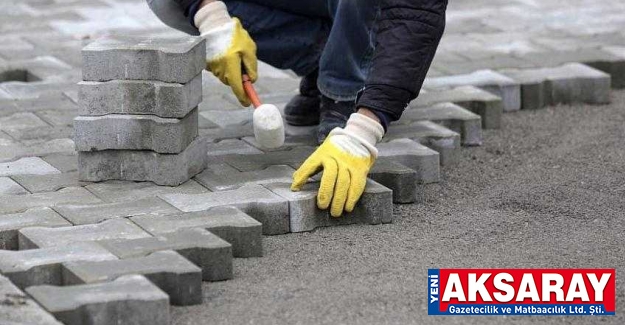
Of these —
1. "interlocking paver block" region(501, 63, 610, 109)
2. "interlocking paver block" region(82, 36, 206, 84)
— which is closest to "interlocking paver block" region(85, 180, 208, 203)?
"interlocking paver block" region(82, 36, 206, 84)

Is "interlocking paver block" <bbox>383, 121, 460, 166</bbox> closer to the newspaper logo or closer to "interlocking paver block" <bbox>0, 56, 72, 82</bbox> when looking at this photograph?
the newspaper logo

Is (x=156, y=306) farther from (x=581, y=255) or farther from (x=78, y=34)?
(x=78, y=34)

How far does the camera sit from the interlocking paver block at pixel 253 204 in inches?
127

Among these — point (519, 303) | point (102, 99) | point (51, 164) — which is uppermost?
point (102, 99)

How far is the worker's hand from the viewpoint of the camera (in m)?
3.56

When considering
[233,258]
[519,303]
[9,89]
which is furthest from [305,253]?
[9,89]

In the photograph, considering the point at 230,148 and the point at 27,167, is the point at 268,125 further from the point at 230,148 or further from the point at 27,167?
the point at 27,167

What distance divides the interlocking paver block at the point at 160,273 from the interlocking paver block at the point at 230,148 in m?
1.06

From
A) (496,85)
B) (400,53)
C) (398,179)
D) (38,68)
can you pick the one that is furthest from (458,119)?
(38,68)

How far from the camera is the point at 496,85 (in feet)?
15.6

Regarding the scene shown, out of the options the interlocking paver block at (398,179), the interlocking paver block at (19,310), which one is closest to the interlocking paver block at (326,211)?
the interlocking paver block at (398,179)

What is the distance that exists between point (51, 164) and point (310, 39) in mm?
1035

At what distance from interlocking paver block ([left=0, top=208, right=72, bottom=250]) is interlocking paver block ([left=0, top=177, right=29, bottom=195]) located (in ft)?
0.71

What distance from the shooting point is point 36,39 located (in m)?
5.55
